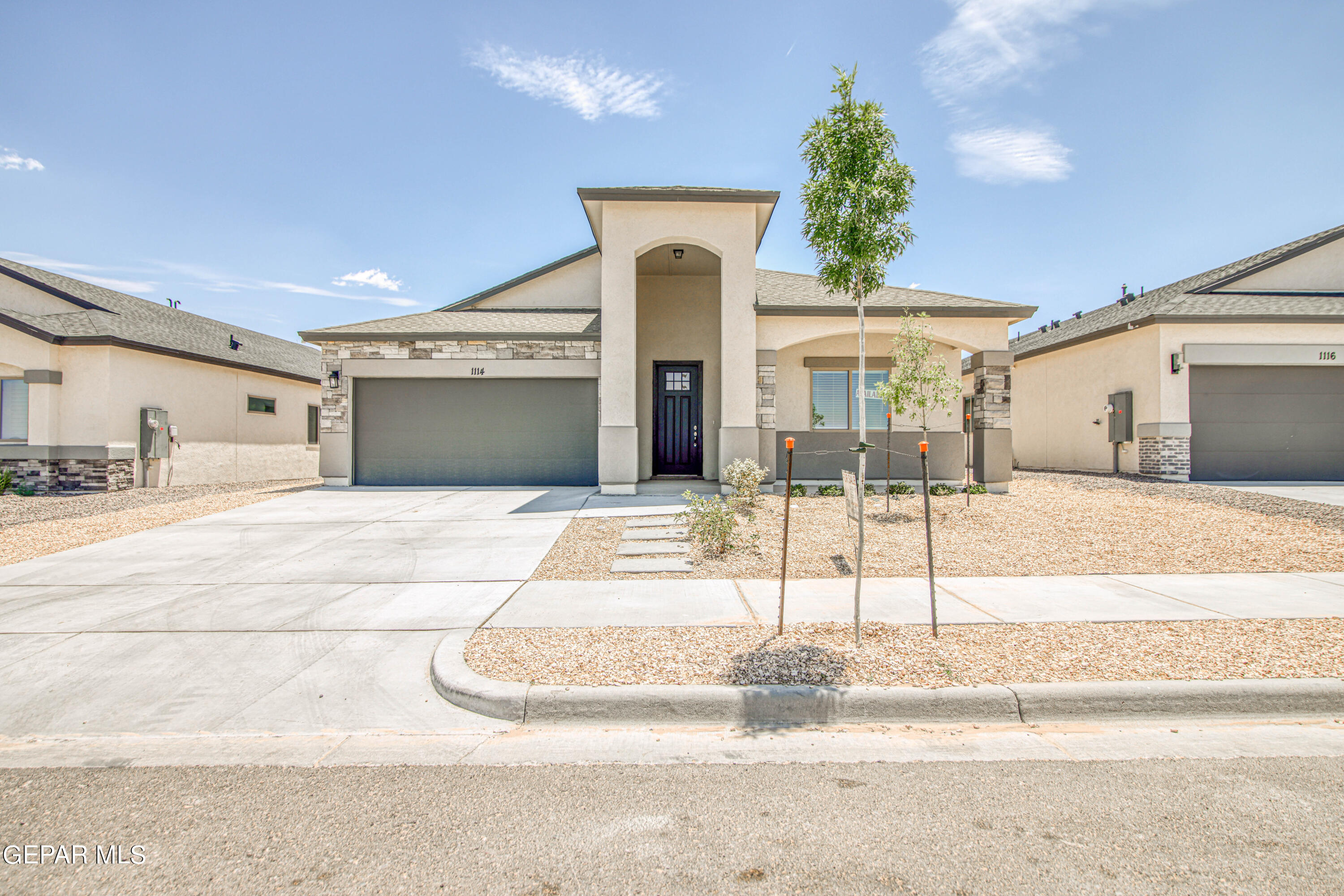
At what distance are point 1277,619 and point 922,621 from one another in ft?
9.99

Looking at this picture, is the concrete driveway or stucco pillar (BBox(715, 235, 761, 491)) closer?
the concrete driveway

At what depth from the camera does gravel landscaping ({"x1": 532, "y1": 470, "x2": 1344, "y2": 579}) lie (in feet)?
22.7

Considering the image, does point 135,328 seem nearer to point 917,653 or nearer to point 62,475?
point 62,475

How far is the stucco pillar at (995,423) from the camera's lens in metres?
12.8

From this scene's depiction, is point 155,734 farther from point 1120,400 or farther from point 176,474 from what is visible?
point 1120,400

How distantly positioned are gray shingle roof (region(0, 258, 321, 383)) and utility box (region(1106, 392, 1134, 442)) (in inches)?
940

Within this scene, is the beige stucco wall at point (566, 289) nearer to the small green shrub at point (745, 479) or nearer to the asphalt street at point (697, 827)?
the small green shrub at point (745, 479)

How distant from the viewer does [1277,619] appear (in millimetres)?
5090

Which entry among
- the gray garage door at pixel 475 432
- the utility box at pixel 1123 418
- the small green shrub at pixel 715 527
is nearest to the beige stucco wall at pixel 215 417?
the gray garage door at pixel 475 432

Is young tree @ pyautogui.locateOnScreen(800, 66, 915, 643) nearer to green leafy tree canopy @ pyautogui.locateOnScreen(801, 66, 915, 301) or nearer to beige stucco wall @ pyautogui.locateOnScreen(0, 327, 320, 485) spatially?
green leafy tree canopy @ pyautogui.locateOnScreen(801, 66, 915, 301)

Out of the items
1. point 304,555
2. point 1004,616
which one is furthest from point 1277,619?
point 304,555

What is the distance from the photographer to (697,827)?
105 inches
